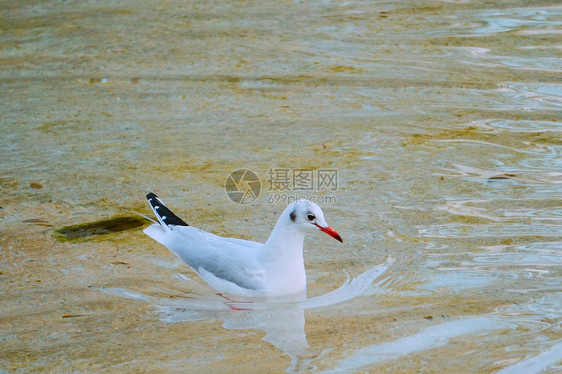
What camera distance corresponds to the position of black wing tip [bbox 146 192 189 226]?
523 cm

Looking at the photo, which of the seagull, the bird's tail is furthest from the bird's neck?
the bird's tail

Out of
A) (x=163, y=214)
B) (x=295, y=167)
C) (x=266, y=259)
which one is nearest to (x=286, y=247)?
(x=266, y=259)

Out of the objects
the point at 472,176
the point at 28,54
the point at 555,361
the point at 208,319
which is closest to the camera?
the point at 555,361

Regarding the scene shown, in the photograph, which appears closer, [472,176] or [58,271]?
[58,271]

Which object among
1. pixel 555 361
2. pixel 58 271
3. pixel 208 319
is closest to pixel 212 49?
pixel 58 271

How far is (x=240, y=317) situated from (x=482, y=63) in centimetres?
456

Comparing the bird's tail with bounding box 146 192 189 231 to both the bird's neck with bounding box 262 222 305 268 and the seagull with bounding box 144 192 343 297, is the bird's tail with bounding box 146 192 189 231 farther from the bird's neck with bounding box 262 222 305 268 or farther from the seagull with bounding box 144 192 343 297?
the bird's neck with bounding box 262 222 305 268

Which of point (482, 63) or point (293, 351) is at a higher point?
point (482, 63)

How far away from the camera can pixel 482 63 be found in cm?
809

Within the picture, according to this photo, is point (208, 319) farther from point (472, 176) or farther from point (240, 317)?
point (472, 176)

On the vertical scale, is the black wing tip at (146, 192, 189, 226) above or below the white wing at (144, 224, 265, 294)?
above

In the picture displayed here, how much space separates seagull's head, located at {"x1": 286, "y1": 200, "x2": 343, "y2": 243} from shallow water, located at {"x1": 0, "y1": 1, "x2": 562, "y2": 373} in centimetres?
35

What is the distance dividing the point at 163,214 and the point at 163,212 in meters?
0.02

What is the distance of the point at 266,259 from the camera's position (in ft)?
15.6
